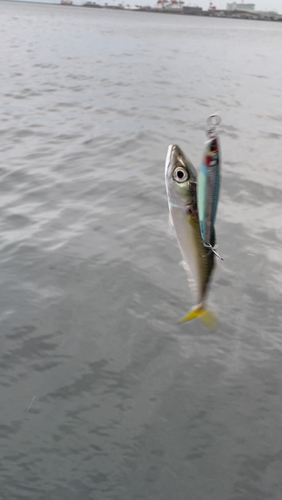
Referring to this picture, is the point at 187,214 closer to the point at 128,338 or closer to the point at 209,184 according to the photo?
the point at 209,184

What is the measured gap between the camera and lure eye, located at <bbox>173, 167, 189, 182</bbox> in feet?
8.83

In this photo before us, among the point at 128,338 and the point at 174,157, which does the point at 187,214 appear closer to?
the point at 174,157

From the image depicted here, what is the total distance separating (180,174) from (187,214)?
0.73 feet

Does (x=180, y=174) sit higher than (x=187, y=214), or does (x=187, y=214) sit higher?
(x=180, y=174)

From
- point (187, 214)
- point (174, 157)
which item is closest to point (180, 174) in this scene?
point (174, 157)

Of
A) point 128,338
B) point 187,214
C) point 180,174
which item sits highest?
point 180,174

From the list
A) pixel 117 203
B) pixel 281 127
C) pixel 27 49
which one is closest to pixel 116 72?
pixel 27 49

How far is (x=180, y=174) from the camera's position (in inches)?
106

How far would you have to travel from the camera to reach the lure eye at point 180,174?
106 inches

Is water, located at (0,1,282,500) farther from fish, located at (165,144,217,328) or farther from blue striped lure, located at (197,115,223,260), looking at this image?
blue striped lure, located at (197,115,223,260)

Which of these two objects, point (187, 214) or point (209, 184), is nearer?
point (209, 184)

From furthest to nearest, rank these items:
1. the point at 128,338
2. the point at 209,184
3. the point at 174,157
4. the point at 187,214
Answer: the point at 128,338
the point at 187,214
the point at 174,157
the point at 209,184

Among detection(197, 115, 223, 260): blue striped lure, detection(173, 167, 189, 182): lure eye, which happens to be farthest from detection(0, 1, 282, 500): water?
detection(173, 167, 189, 182): lure eye

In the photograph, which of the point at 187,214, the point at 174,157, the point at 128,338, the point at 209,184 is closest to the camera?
the point at 209,184
